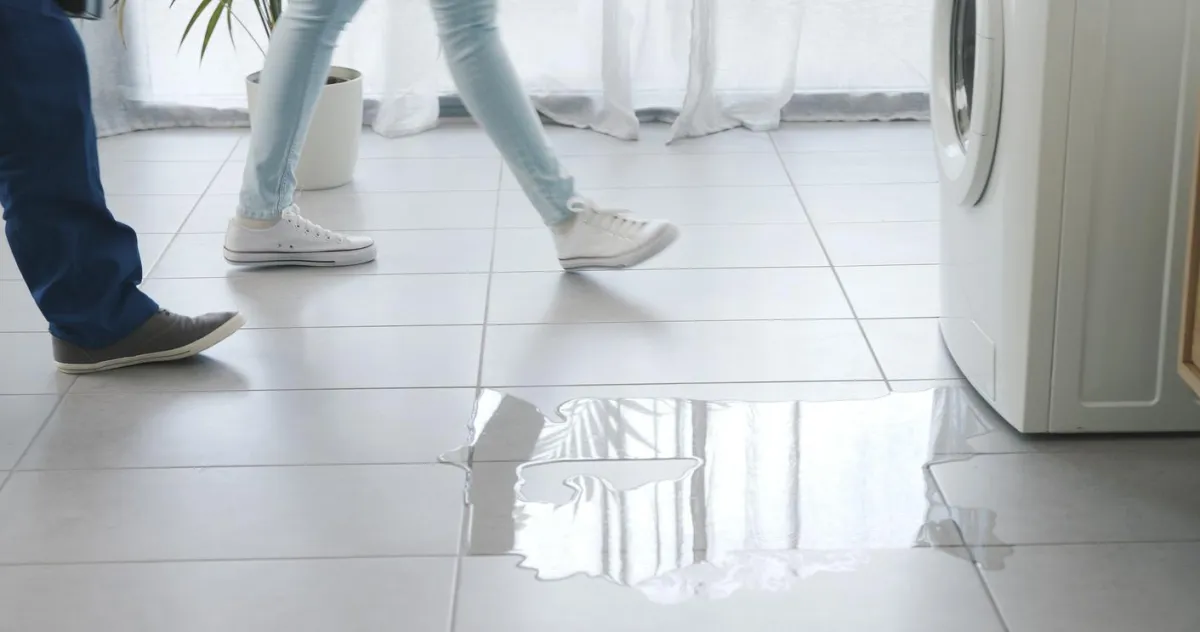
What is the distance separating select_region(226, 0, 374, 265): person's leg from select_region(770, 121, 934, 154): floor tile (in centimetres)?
105

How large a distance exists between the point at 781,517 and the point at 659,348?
0.45 m

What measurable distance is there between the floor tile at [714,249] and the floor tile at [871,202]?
95mm

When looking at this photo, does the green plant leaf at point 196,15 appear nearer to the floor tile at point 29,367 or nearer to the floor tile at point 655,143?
the floor tile at point 655,143

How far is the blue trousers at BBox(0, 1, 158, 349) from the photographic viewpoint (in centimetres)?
147

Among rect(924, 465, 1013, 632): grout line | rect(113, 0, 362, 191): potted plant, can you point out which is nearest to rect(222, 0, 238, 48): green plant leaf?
rect(113, 0, 362, 191): potted plant

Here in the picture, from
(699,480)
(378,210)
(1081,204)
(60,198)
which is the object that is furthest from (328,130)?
(1081,204)

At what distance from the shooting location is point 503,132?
6.27ft

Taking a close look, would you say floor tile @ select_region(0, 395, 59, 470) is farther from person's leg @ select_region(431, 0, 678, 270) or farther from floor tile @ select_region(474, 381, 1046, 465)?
person's leg @ select_region(431, 0, 678, 270)

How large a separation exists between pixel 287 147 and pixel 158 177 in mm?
746

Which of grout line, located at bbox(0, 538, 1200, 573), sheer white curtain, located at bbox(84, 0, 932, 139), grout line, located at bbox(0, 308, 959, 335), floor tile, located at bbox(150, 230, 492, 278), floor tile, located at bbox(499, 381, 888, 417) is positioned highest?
sheer white curtain, located at bbox(84, 0, 932, 139)

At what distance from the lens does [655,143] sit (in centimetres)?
279

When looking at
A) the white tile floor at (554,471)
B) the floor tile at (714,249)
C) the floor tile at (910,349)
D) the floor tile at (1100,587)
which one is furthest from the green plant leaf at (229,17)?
the floor tile at (1100,587)

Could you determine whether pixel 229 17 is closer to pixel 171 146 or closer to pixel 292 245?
pixel 171 146

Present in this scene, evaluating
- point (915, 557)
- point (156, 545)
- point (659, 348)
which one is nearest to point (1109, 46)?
point (915, 557)
